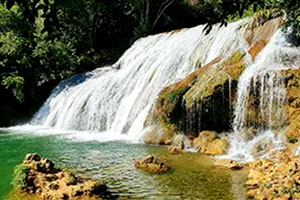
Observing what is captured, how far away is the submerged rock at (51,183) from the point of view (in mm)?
8492

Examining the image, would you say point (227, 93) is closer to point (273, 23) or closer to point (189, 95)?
point (189, 95)

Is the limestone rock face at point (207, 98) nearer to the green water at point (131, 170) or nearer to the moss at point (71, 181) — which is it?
the green water at point (131, 170)

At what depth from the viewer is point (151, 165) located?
10.5 metres

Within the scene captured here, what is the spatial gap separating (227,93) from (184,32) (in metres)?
8.57

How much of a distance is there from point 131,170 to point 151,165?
0.49 metres

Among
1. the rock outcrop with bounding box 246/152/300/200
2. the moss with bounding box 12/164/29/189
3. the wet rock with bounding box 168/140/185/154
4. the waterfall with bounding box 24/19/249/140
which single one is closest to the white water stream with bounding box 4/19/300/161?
the waterfall with bounding box 24/19/249/140

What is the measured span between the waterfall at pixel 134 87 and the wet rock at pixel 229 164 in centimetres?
493

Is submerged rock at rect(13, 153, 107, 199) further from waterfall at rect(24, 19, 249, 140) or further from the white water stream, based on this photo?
waterfall at rect(24, 19, 249, 140)

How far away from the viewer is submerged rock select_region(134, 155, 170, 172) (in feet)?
34.2

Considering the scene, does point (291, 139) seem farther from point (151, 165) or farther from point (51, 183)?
point (51, 183)

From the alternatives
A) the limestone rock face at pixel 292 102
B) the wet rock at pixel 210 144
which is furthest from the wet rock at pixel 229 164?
the limestone rock face at pixel 292 102

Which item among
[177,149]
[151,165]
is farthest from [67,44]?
[151,165]

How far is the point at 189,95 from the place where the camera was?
14.2 metres

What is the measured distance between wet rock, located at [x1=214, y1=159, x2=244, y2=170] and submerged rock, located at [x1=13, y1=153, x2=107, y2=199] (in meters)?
3.18
